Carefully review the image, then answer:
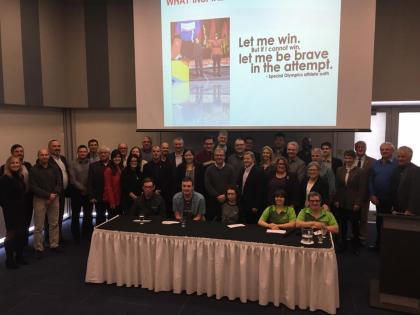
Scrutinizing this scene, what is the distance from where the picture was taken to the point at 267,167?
4.47 meters

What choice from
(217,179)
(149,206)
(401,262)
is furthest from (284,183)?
(149,206)

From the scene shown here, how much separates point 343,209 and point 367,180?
501mm

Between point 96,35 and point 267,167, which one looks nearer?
point 267,167

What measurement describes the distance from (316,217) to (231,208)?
0.96m

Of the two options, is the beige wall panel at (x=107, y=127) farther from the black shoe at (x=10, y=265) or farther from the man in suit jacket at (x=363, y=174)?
the man in suit jacket at (x=363, y=174)

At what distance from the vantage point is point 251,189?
4.22 metres

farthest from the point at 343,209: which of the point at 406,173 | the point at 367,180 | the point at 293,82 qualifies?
the point at 293,82

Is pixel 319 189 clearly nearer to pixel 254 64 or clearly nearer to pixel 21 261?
pixel 254 64

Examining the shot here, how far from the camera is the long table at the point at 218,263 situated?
9.97ft

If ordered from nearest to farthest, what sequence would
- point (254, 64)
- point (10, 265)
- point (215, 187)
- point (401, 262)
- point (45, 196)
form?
point (401, 262), point (10, 265), point (215, 187), point (45, 196), point (254, 64)

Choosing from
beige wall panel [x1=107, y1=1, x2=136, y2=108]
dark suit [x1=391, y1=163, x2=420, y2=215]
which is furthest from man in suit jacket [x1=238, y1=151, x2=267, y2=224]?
beige wall panel [x1=107, y1=1, x2=136, y2=108]

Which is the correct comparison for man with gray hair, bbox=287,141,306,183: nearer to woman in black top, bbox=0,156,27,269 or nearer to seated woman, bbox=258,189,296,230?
seated woman, bbox=258,189,296,230

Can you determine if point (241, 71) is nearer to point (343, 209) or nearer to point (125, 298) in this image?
point (343, 209)

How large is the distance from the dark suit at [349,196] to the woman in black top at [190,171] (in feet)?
6.06
